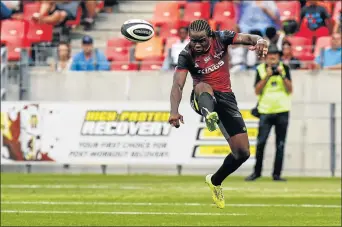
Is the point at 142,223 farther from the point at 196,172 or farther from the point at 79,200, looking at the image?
the point at 196,172

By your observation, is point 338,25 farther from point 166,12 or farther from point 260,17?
point 166,12

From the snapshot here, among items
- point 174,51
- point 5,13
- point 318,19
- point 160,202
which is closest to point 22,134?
point 174,51

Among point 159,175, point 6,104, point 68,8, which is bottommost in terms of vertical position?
point 159,175

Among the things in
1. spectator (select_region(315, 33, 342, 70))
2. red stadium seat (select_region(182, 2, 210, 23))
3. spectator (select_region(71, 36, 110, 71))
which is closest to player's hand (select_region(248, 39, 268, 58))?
spectator (select_region(315, 33, 342, 70))

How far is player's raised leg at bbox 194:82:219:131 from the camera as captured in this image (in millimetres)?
10641

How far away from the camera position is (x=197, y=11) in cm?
2502

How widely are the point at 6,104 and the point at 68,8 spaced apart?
4.37 metres

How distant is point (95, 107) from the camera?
2219cm

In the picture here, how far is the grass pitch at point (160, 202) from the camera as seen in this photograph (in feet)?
45.3

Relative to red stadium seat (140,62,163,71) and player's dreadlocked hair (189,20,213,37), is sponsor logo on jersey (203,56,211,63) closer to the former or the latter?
player's dreadlocked hair (189,20,213,37)

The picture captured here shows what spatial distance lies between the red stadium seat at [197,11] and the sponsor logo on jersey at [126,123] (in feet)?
12.8

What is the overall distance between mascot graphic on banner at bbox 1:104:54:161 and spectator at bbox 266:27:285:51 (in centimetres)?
494

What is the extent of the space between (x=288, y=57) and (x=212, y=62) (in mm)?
10989

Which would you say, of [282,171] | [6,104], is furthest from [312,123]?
[6,104]
